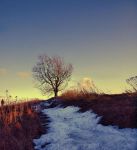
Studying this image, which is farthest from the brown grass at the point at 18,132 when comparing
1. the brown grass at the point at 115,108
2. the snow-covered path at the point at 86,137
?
the brown grass at the point at 115,108

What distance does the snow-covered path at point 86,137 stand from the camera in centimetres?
988

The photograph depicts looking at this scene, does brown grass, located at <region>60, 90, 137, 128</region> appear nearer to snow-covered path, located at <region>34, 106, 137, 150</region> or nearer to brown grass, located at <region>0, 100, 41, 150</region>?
snow-covered path, located at <region>34, 106, 137, 150</region>

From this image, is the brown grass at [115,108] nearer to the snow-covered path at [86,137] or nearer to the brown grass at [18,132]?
the snow-covered path at [86,137]

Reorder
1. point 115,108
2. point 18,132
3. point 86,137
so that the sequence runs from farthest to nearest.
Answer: point 115,108, point 18,132, point 86,137

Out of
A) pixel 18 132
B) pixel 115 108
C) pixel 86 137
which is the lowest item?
pixel 86 137

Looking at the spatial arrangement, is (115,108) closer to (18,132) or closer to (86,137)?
(86,137)

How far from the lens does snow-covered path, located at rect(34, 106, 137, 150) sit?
32.4 feet

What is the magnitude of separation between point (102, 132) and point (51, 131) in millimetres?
1862

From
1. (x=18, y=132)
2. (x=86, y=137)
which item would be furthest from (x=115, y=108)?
(x=18, y=132)

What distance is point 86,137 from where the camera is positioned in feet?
36.3

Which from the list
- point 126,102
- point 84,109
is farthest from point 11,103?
point 126,102

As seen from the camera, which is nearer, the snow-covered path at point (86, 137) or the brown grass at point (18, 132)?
the snow-covered path at point (86, 137)

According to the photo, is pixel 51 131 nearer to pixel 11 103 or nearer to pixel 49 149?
pixel 49 149

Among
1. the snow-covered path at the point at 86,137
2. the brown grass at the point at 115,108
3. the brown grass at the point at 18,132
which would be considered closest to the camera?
the snow-covered path at the point at 86,137
